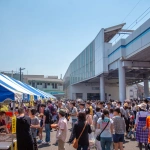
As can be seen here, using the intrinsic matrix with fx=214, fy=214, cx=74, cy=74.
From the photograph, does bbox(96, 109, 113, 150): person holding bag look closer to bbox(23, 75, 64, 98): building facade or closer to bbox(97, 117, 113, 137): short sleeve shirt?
bbox(97, 117, 113, 137): short sleeve shirt

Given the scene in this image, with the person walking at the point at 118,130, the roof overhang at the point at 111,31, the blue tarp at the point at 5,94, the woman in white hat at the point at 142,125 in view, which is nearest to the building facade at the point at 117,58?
the roof overhang at the point at 111,31

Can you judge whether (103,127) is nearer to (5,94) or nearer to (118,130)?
(118,130)

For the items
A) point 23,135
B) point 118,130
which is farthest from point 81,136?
point 118,130

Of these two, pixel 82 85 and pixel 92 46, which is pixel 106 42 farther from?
pixel 82 85

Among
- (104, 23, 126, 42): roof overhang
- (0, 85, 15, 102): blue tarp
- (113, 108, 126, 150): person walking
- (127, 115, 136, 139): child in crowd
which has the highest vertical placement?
(104, 23, 126, 42): roof overhang

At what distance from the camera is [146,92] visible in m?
41.2

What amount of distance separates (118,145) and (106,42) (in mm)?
28306

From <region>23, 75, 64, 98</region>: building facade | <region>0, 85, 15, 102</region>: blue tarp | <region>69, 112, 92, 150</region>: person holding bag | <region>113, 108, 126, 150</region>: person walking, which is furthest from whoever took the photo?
<region>23, 75, 64, 98</region>: building facade

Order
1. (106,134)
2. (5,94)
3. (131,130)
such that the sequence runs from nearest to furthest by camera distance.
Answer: (106,134) → (5,94) → (131,130)

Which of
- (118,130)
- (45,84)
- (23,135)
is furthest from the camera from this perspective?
(45,84)

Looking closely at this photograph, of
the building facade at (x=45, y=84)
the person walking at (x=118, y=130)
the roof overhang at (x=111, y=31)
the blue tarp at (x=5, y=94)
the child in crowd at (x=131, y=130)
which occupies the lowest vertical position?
the child in crowd at (x=131, y=130)

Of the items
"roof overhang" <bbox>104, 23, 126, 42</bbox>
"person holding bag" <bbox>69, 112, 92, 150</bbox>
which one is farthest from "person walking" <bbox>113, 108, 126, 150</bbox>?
"roof overhang" <bbox>104, 23, 126, 42</bbox>

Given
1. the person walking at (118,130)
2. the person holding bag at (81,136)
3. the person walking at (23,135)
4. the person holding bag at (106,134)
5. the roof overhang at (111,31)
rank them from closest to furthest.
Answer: the person walking at (23,135) → the person holding bag at (81,136) → the person holding bag at (106,134) → the person walking at (118,130) → the roof overhang at (111,31)

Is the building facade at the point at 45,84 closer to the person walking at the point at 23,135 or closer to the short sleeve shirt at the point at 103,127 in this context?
the short sleeve shirt at the point at 103,127
